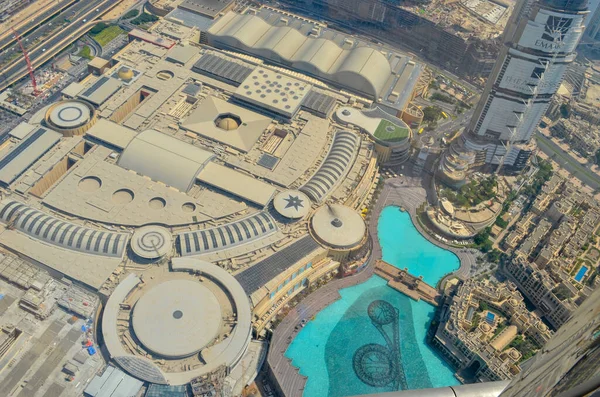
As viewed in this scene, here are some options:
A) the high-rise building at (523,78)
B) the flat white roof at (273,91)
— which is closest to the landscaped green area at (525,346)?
the high-rise building at (523,78)

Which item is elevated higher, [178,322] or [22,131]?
[22,131]

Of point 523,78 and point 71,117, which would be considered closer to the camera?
point 523,78

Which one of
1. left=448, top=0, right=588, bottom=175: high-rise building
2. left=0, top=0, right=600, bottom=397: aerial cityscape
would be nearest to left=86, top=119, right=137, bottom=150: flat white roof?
left=0, top=0, right=600, bottom=397: aerial cityscape

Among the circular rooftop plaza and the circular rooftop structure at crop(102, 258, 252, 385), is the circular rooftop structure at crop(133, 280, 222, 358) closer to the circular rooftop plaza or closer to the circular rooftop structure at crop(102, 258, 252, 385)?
the circular rooftop structure at crop(102, 258, 252, 385)

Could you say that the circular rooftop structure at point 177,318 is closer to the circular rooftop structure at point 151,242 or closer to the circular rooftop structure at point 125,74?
the circular rooftop structure at point 151,242

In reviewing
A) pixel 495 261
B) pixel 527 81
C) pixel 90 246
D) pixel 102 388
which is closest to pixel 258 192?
pixel 90 246

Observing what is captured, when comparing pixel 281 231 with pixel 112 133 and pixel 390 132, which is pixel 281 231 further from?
pixel 112 133

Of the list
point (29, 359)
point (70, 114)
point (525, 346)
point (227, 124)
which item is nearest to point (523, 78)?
point (525, 346)
